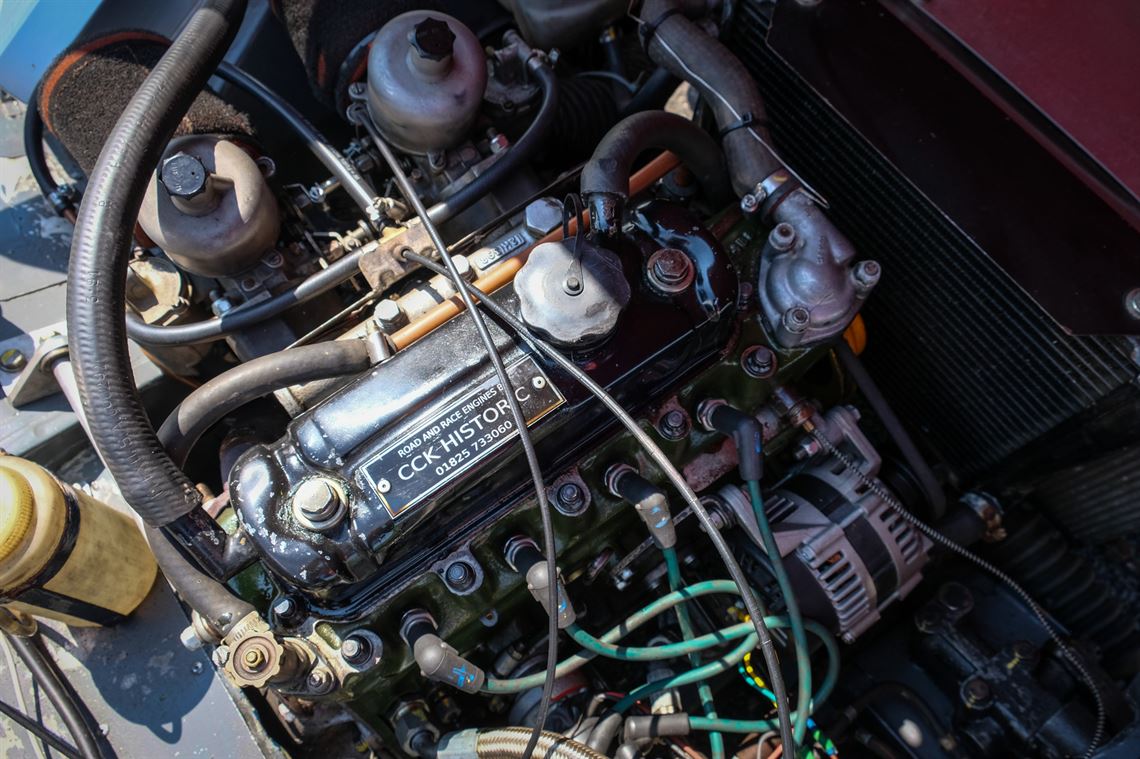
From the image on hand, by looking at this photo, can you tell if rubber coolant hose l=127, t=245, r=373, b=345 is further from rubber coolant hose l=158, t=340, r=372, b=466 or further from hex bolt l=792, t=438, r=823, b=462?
hex bolt l=792, t=438, r=823, b=462

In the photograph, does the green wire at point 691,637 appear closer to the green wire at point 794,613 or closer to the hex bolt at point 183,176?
the green wire at point 794,613

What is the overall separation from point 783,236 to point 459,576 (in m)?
0.85

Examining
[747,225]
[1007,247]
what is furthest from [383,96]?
[1007,247]

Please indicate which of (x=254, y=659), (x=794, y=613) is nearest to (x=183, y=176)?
(x=254, y=659)

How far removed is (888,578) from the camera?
164 centimetres

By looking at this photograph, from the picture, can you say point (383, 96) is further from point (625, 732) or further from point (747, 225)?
point (625, 732)

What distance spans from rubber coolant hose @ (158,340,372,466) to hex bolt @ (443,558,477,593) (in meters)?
0.40

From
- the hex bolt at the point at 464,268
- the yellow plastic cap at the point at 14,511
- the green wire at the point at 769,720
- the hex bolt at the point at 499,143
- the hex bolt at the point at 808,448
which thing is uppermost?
the hex bolt at the point at 499,143

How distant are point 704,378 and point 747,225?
1.06ft

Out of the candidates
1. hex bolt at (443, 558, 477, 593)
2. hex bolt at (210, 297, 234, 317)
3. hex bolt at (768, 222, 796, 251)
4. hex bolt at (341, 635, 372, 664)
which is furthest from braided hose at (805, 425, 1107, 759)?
hex bolt at (210, 297, 234, 317)

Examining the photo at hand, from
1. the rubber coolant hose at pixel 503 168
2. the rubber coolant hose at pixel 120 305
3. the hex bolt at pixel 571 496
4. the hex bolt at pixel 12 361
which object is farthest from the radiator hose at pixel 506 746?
the hex bolt at pixel 12 361

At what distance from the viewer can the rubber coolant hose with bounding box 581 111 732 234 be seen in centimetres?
141

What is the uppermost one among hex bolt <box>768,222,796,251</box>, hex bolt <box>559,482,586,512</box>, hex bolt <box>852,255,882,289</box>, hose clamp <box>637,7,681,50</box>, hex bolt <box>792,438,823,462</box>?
hose clamp <box>637,7,681,50</box>

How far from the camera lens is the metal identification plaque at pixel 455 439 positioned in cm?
130
